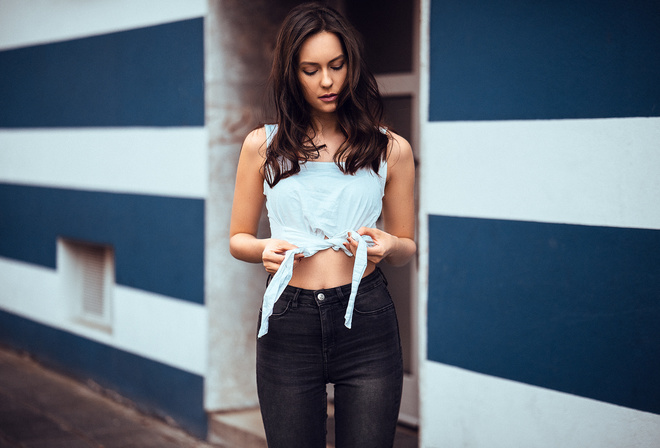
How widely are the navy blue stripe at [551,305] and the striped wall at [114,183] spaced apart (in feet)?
5.86

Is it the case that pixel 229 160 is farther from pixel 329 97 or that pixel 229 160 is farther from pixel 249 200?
pixel 329 97

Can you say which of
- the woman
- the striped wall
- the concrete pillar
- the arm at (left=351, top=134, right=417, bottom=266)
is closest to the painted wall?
the arm at (left=351, top=134, right=417, bottom=266)

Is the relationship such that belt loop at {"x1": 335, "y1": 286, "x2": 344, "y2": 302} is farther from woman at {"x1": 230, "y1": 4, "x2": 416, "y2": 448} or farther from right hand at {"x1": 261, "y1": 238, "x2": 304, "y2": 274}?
right hand at {"x1": 261, "y1": 238, "x2": 304, "y2": 274}

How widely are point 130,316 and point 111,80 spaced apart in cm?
169

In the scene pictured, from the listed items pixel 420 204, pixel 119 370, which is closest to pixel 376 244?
pixel 420 204

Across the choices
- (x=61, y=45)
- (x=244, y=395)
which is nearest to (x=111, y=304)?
(x=244, y=395)

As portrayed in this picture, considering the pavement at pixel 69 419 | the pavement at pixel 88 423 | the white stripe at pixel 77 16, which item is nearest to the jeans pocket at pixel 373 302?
the pavement at pixel 88 423

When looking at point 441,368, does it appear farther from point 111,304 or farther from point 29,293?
point 29,293

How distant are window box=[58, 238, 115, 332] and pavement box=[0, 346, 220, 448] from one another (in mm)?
525

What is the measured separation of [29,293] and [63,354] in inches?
27.7

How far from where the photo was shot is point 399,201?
91.7 inches

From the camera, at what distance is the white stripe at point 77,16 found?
14.6 feet

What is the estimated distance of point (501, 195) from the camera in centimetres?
293

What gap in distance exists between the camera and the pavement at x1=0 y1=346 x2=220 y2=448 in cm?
429
